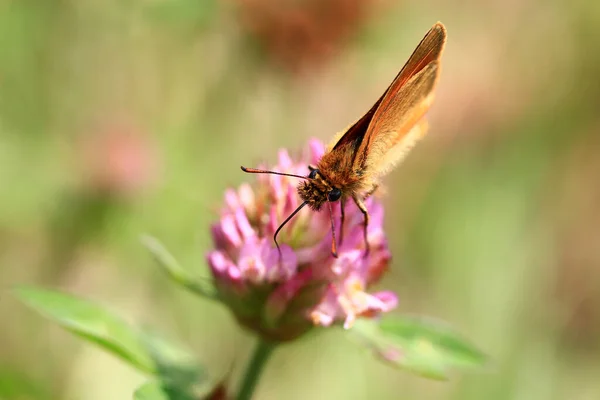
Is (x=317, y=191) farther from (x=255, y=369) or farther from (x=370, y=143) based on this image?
(x=255, y=369)

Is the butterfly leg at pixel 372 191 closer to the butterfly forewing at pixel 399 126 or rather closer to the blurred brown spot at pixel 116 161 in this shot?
the butterfly forewing at pixel 399 126

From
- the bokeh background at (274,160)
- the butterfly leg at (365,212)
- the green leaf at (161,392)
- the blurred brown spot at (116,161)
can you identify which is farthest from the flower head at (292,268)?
the blurred brown spot at (116,161)

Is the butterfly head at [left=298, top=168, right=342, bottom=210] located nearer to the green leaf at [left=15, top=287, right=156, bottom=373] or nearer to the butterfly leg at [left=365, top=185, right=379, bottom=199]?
the butterfly leg at [left=365, top=185, right=379, bottom=199]

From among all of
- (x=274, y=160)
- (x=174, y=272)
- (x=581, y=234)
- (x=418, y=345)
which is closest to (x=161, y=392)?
(x=174, y=272)

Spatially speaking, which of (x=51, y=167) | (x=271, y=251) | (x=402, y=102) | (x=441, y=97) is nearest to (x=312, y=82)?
(x=441, y=97)

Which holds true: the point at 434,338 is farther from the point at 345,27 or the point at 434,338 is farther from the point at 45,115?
the point at 45,115
